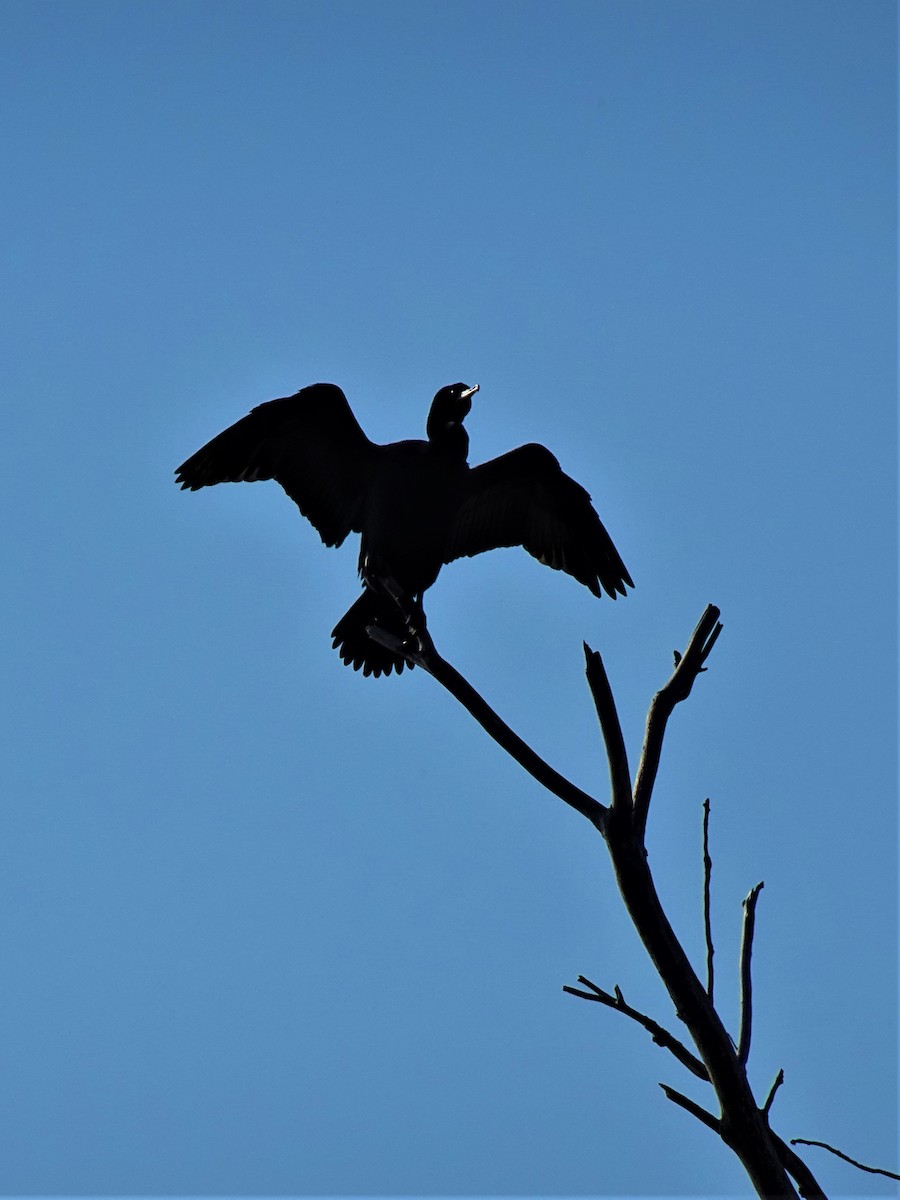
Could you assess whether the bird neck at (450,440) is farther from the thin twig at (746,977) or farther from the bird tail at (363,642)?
the thin twig at (746,977)

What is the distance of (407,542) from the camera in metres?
6.15

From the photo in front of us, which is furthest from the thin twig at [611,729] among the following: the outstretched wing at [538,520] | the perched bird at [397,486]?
the outstretched wing at [538,520]

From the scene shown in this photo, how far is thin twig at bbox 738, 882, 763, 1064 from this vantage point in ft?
10.2

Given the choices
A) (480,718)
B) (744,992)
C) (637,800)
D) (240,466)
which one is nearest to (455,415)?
(240,466)

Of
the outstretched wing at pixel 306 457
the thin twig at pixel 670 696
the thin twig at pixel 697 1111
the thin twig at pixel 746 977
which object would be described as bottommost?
the thin twig at pixel 697 1111

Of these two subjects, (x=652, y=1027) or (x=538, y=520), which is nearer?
(x=652, y=1027)

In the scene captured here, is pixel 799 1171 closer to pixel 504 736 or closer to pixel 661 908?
pixel 661 908

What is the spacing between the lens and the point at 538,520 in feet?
22.2

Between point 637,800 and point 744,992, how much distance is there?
1.74 feet

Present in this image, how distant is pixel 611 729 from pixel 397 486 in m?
3.14

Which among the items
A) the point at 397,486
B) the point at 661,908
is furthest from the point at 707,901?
the point at 397,486

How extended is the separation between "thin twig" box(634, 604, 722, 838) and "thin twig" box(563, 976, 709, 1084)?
1.57 ft

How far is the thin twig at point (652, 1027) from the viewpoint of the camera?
3.05 metres

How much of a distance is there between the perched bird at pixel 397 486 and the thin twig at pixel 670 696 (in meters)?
2.71
